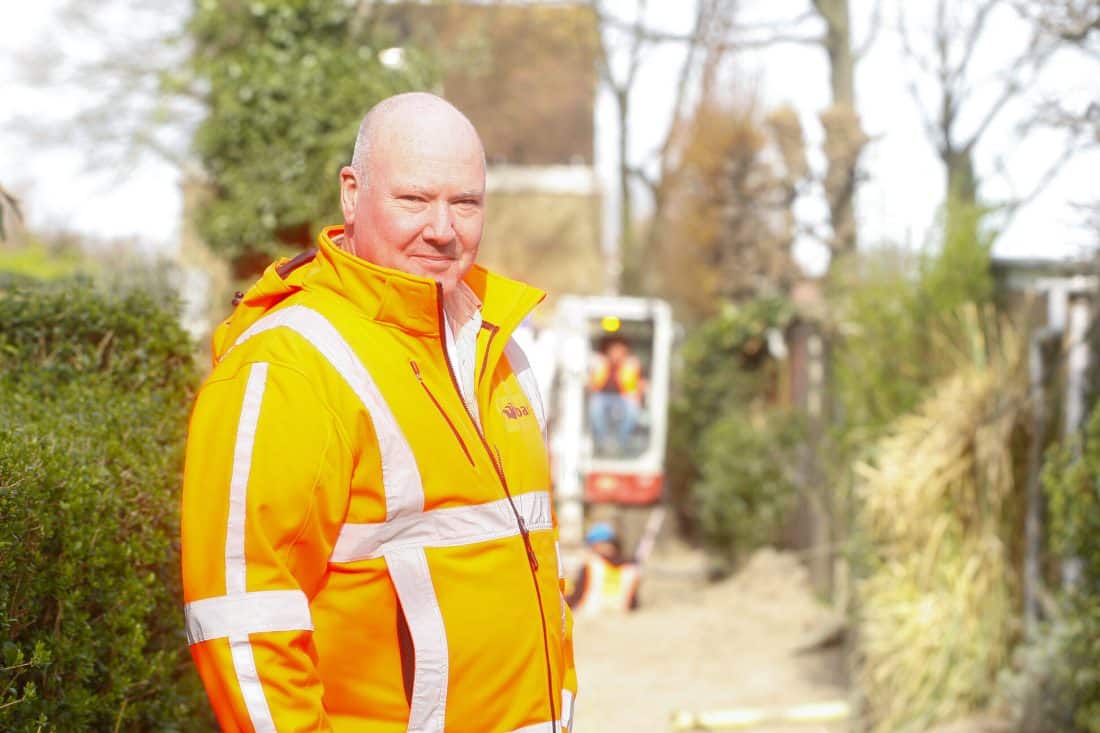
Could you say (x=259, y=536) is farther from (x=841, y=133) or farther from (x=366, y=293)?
(x=841, y=133)

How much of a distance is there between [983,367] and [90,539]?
591 cm

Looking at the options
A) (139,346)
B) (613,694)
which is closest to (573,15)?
(613,694)

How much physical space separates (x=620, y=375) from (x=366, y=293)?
15886 mm

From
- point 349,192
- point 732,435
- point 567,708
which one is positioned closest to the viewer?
point 349,192

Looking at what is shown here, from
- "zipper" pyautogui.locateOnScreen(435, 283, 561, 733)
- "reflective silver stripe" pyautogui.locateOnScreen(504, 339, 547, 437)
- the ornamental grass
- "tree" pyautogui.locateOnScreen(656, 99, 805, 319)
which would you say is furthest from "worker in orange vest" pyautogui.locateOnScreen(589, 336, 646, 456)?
"zipper" pyautogui.locateOnScreen(435, 283, 561, 733)

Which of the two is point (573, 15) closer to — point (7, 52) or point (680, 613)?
point (7, 52)

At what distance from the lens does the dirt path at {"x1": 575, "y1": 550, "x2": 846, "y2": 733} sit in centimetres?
938

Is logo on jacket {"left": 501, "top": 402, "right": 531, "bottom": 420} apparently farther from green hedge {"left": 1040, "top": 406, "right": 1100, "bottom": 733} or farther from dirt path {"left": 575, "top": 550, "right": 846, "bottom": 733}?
dirt path {"left": 575, "top": 550, "right": 846, "bottom": 733}

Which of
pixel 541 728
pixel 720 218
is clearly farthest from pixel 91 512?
pixel 720 218

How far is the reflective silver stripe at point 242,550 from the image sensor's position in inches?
84.5

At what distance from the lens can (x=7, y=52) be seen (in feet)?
68.3

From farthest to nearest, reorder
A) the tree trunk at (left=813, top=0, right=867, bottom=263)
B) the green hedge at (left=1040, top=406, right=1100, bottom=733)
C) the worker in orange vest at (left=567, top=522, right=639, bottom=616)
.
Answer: the worker in orange vest at (left=567, top=522, right=639, bottom=616) < the tree trunk at (left=813, top=0, right=867, bottom=263) < the green hedge at (left=1040, top=406, right=1100, bottom=733)

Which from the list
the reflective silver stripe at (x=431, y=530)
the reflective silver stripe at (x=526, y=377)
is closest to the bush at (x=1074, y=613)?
the reflective silver stripe at (x=526, y=377)

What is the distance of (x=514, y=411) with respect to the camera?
269 cm
